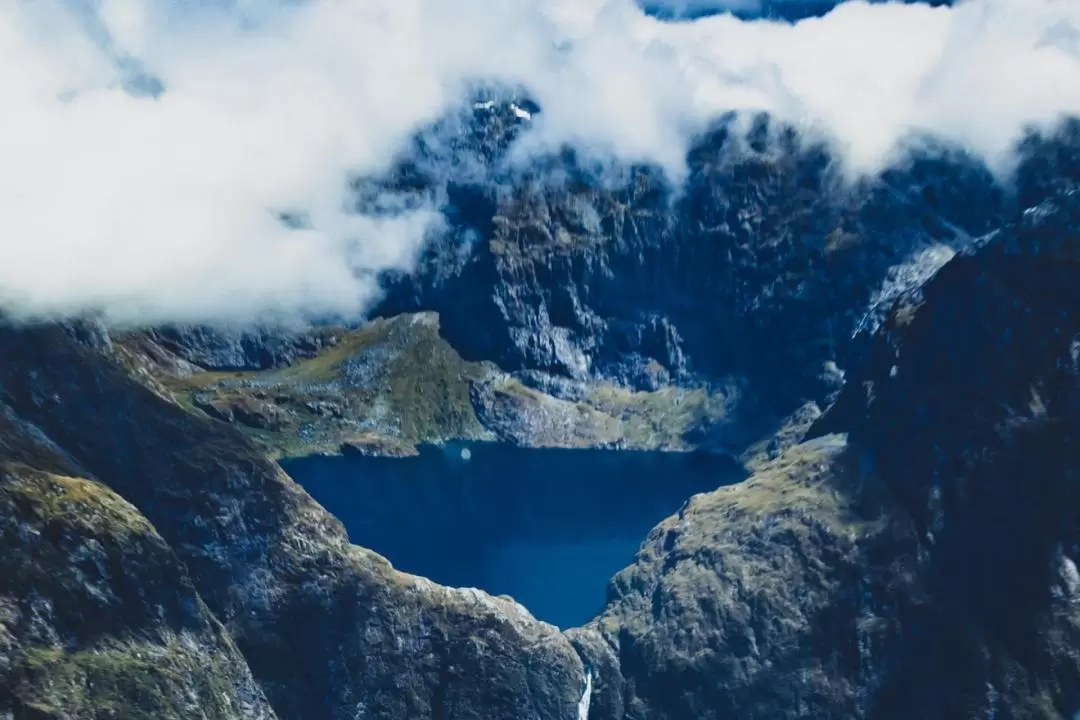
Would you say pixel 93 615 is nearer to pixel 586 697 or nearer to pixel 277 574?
pixel 277 574

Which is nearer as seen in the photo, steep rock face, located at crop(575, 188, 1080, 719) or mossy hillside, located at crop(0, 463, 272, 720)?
mossy hillside, located at crop(0, 463, 272, 720)

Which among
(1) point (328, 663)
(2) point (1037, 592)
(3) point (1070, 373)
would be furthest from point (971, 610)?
(1) point (328, 663)

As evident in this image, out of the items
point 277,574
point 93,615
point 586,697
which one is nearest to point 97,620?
point 93,615

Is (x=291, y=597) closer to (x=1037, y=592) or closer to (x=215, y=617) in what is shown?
(x=215, y=617)

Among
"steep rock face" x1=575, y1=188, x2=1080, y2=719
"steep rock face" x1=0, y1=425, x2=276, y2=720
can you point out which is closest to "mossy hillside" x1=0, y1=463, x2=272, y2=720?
"steep rock face" x1=0, y1=425, x2=276, y2=720

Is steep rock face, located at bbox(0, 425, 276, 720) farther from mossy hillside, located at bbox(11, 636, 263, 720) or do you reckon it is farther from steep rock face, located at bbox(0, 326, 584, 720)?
steep rock face, located at bbox(0, 326, 584, 720)

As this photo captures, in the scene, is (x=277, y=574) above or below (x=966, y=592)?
above

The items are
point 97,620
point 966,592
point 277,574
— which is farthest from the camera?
point 966,592

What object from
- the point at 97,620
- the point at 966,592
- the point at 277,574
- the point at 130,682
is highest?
the point at 277,574
